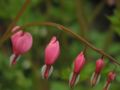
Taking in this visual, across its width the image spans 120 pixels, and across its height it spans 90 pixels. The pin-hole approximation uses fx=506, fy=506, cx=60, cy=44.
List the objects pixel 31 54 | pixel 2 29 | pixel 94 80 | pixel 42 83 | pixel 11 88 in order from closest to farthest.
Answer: pixel 94 80 < pixel 11 88 < pixel 42 83 < pixel 31 54 < pixel 2 29

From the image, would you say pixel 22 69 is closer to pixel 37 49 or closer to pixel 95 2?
pixel 37 49

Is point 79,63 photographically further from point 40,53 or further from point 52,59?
point 40,53

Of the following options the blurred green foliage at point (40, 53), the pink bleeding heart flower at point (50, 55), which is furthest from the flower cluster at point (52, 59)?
the blurred green foliage at point (40, 53)

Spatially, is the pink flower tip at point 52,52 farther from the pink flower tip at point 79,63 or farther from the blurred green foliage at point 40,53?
the blurred green foliage at point 40,53

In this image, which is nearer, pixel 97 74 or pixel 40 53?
pixel 97 74

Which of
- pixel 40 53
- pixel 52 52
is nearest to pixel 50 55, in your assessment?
pixel 52 52

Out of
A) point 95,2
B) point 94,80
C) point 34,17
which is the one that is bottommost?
point 95,2

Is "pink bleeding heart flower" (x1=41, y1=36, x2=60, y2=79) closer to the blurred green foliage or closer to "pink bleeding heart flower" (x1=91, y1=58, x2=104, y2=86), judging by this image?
"pink bleeding heart flower" (x1=91, y1=58, x2=104, y2=86)

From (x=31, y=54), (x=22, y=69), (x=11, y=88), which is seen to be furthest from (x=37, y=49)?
(x=11, y=88)
